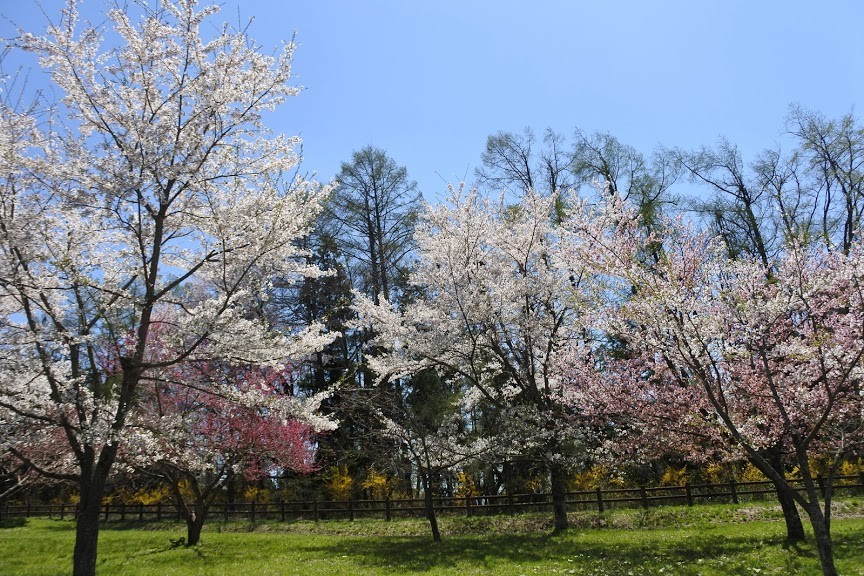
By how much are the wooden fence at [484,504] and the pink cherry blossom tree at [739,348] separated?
5305 millimetres

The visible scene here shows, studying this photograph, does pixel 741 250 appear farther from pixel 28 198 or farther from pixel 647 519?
pixel 28 198

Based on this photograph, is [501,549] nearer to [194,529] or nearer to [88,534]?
[88,534]

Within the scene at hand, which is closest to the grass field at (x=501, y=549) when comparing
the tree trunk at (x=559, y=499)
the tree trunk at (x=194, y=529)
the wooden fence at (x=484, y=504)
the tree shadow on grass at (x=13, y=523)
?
the tree trunk at (x=559, y=499)

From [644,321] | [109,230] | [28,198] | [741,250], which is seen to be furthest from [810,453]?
[741,250]

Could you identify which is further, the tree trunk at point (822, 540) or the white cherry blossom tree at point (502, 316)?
the white cherry blossom tree at point (502, 316)

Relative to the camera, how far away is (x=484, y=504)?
16766 millimetres

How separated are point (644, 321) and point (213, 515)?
18.7 m

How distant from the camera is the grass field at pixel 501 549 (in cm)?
786

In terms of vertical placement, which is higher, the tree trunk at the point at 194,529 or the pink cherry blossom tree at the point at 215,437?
the pink cherry blossom tree at the point at 215,437

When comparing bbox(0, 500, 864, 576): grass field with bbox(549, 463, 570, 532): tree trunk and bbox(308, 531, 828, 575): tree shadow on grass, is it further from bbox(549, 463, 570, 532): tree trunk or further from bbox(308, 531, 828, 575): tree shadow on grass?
bbox(549, 463, 570, 532): tree trunk

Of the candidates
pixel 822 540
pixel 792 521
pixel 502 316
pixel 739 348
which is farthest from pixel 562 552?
pixel 822 540

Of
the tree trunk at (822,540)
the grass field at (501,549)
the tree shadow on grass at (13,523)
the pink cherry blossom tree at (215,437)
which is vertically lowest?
the tree shadow on grass at (13,523)

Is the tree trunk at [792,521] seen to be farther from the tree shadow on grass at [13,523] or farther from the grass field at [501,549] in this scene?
the tree shadow on grass at [13,523]

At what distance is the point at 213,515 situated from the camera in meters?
19.3
